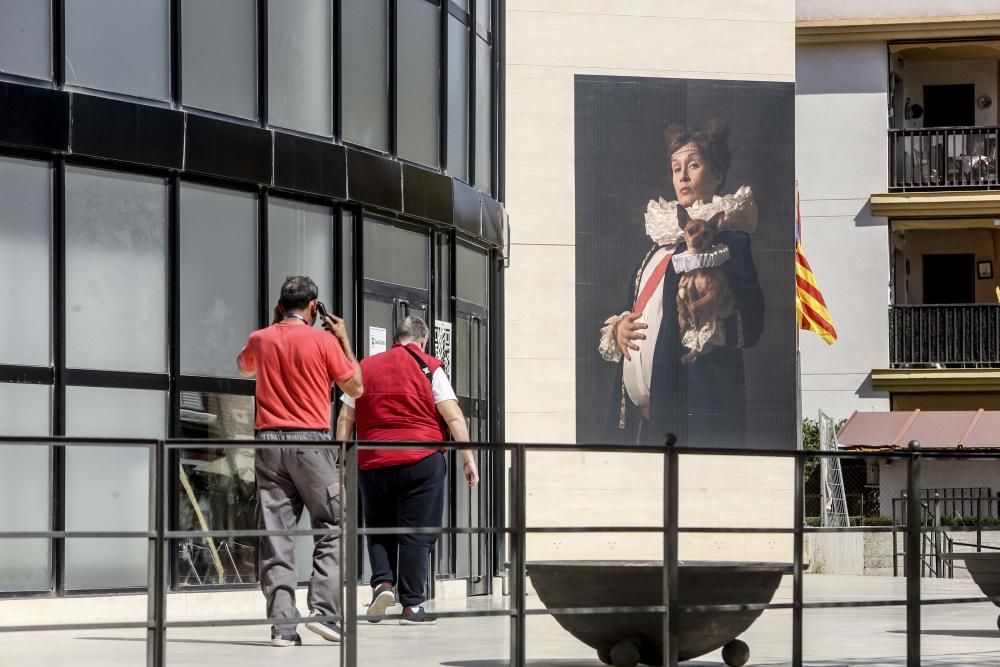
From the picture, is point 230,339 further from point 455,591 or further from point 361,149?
point 455,591

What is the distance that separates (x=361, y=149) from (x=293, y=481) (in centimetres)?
693

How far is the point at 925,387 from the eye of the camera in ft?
118

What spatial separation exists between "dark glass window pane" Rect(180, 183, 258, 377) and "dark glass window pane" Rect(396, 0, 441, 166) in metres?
2.18

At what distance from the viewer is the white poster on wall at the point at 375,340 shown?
16.0 m

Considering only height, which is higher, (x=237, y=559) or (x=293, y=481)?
(x=293, y=481)

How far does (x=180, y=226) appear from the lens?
47.0 feet

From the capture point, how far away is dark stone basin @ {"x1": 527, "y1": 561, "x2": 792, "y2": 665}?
8.71m

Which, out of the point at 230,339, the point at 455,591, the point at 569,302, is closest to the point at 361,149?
the point at 230,339

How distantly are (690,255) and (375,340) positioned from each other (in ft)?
35.4

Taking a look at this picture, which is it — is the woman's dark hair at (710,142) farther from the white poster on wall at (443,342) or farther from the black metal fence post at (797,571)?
the black metal fence post at (797,571)

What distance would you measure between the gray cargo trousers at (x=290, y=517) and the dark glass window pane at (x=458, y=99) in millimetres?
7731

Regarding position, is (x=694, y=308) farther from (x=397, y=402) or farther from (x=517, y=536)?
(x=517, y=536)

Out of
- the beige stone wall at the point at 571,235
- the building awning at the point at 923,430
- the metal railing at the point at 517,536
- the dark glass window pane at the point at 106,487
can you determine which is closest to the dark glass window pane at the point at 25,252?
the dark glass window pane at the point at 106,487

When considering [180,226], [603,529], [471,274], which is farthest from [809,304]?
[603,529]
